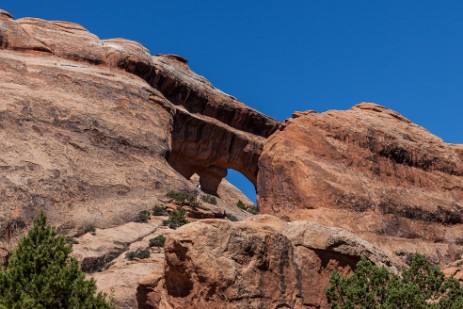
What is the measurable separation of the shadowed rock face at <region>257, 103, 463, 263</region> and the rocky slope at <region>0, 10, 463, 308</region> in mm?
89

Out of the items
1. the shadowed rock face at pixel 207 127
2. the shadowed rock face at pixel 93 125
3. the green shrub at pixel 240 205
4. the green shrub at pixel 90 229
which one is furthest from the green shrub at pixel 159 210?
the green shrub at pixel 240 205

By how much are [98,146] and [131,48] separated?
1228cm

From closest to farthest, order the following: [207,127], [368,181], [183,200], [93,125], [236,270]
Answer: [236,270] → [183,200] → [93,125] → [368,181] → [207,127]

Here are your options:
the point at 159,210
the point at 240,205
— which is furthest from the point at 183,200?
the point at 240,205

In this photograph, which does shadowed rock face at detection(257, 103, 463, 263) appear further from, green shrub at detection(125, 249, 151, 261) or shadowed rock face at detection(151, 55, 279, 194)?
shadowed rock face at detection(151, 55, 279, 194)

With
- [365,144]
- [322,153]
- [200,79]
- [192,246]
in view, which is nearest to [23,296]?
[192,246]

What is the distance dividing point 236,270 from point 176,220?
2021 centimetres

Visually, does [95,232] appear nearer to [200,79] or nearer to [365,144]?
[365,144]

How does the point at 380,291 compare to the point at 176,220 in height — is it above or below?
below

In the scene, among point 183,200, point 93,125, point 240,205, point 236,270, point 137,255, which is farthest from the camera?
point 240,205

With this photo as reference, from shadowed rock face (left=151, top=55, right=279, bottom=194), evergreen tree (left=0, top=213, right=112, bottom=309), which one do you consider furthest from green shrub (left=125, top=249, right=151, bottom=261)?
shadowed rock face (left=151, top=55, right=279, bottom=194)

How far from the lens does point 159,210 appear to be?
43844mm

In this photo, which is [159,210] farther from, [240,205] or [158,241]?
[240,205]

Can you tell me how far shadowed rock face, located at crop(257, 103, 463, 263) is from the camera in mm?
44562
